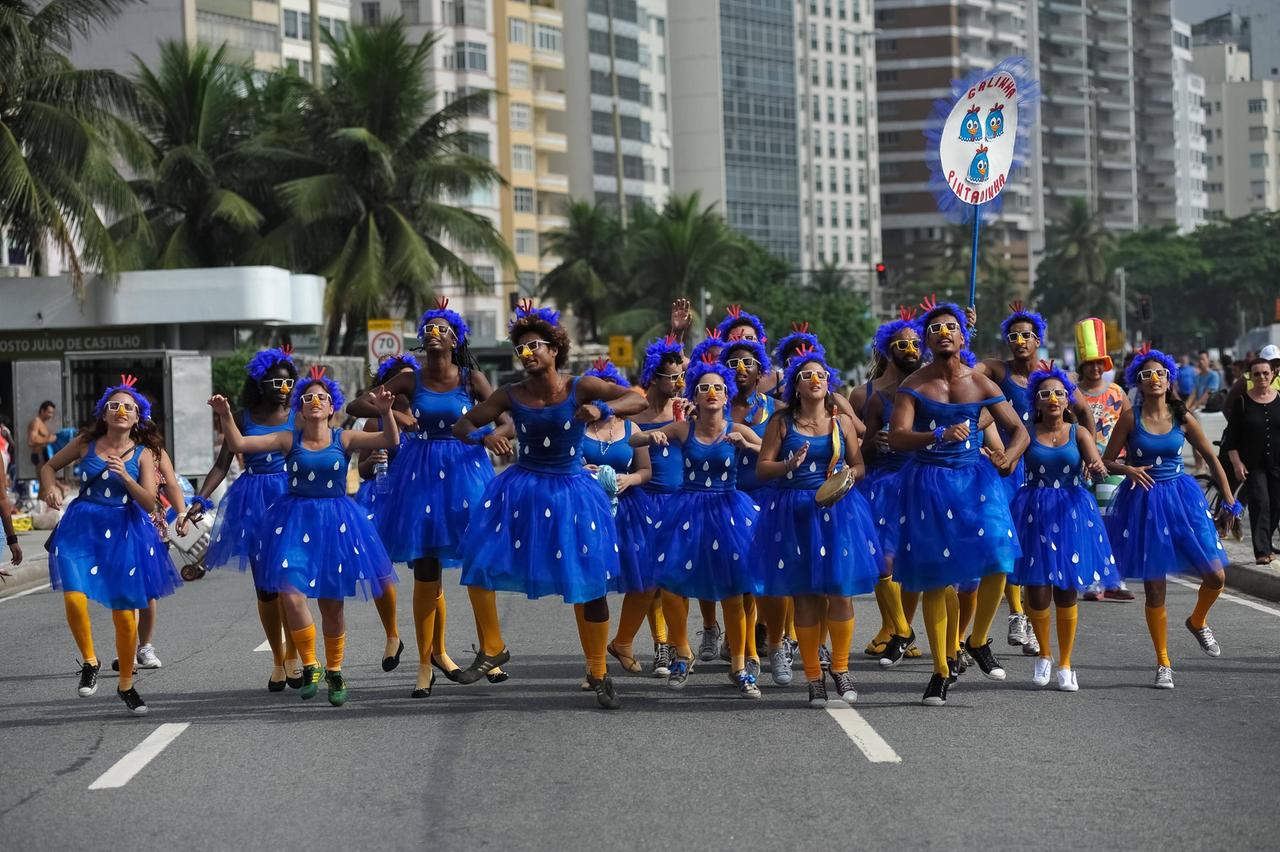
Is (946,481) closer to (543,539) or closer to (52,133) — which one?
(543,539)

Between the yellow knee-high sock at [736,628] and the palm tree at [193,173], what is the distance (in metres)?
37.5

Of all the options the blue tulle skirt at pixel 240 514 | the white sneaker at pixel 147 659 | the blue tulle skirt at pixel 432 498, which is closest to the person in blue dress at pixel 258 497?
the blue tulle skirt at pixel 240 514

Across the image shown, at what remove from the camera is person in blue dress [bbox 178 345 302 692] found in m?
11.9

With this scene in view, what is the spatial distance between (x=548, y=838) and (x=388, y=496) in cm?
449

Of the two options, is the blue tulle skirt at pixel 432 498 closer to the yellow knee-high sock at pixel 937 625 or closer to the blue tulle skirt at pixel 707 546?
the blue tulle skirt at pixel 707 546

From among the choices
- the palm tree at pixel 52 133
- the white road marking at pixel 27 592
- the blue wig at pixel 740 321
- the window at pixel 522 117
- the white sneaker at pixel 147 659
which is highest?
the window at pixel 522 117

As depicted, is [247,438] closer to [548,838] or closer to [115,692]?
[115,692]

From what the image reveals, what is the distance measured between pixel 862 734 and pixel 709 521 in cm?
186

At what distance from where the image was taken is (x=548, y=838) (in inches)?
305

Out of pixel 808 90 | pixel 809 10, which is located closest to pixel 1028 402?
pixel 808 90

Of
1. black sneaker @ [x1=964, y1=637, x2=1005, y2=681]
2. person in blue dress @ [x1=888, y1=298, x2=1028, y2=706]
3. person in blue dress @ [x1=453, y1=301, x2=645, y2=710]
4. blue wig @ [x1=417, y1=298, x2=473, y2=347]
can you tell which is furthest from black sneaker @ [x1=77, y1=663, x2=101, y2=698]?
black sneaker @ [x1=964, y1=637, x2=1005, y2=681]

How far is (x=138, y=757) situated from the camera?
32.4 feet

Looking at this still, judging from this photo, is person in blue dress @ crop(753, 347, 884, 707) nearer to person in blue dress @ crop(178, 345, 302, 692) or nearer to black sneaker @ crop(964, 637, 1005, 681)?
black sneaker @ crop(964, 637, 1005, 681)

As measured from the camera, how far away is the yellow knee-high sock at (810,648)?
36.0 feet
